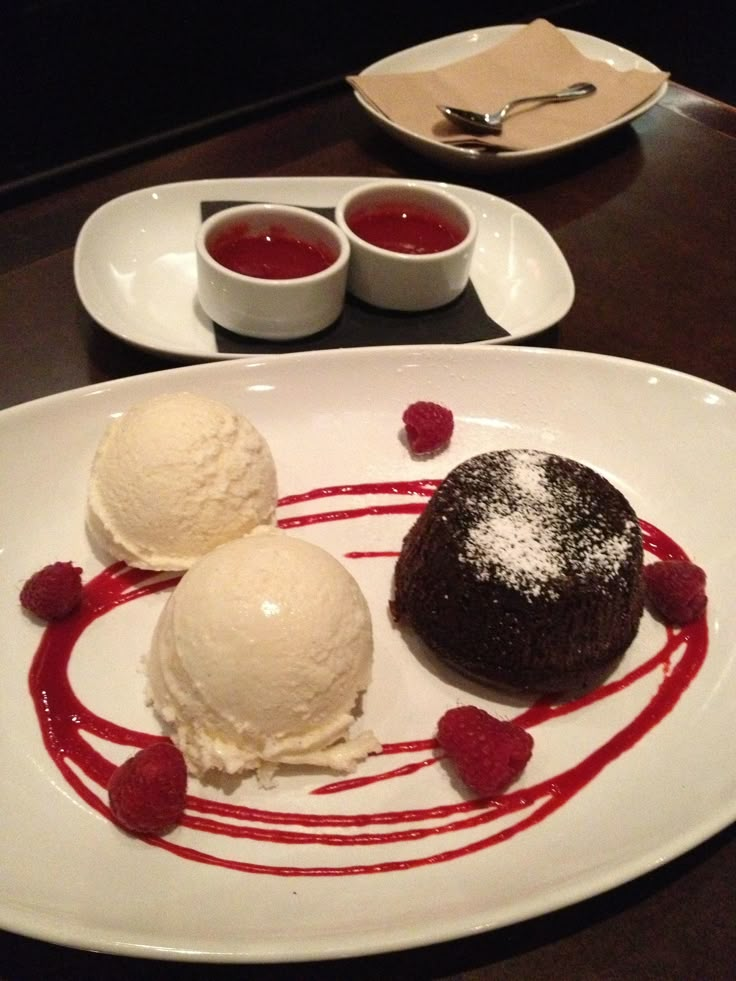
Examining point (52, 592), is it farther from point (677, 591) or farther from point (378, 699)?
point (677, 591)

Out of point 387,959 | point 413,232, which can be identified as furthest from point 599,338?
point 387,959

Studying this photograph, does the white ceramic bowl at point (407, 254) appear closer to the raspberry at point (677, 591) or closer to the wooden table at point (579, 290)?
the wooden table at point (579, 290)

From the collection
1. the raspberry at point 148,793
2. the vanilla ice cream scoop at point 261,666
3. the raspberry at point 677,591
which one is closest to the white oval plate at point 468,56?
the raspberry at point 677,591

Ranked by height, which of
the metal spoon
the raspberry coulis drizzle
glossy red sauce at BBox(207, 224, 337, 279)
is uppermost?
the metal spoon

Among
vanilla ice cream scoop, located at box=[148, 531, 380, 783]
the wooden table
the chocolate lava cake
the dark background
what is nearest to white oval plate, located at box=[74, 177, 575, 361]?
the wooden table

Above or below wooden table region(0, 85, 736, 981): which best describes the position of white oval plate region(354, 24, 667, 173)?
above

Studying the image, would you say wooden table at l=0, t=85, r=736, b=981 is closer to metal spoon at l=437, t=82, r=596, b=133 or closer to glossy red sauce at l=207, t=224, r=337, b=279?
metal spoon at l=437, t=82, r=596, b=133

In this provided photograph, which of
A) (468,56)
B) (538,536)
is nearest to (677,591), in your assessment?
(538,536)
